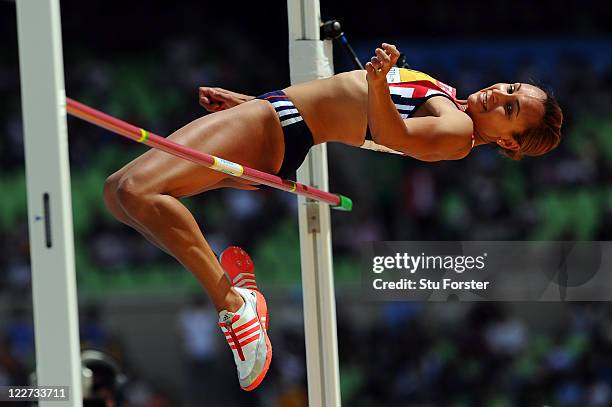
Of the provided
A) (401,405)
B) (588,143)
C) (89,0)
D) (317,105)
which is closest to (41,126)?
(317,105)

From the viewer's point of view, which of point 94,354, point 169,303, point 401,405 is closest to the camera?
point 94,354

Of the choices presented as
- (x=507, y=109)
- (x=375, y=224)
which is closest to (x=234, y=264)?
(x=507, y=109)

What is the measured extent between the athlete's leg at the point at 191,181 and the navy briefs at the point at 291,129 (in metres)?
0.02

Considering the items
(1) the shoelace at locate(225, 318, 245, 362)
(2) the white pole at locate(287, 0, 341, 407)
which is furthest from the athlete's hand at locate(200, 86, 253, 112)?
(1) the shoelace at locate(225, 318, 245, 362)

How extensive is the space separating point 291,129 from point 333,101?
6.0 inches

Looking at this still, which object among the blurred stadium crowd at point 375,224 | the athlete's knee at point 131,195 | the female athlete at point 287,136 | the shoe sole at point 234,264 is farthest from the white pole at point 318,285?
the blurred stadium crowd at point 375,224

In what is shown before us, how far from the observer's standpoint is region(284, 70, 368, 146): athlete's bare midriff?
326cm

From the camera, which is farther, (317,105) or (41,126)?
(317,105)

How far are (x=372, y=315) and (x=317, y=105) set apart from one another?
14.7 ft

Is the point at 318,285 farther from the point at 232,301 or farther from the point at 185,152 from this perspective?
the point at 185,152

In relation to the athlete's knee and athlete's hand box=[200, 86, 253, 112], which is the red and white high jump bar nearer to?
the athlete's knee

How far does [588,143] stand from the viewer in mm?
8016

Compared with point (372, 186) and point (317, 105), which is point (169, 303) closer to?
point (372, 186)

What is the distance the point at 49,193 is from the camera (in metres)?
2.26
